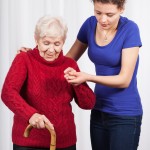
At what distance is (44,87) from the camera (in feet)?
5.97

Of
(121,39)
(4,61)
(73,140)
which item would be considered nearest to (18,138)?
(73,140)

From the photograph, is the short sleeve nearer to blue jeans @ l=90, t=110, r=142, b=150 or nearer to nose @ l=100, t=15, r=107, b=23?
nose @ l=100, t=15, r=107, b=23

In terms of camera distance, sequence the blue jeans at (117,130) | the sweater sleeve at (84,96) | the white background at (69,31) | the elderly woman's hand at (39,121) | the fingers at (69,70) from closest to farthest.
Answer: the elderly woman's hand at (39,121)
the fingers at (69,70)
the sweater sleeve at (84,96)
the blue jeans at (117,130)
the white background at (69,31)

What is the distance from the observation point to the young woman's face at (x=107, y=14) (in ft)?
6.25

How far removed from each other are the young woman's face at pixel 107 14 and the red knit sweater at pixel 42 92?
25cm

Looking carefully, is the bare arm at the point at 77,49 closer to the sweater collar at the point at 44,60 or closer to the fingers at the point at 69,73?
the sweater collar at the point at 44,60

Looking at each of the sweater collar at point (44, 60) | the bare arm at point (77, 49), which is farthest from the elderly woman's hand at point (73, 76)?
the bare arm at point (77, 49)

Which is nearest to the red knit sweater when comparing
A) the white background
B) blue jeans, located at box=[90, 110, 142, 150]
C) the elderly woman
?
the elderly woman

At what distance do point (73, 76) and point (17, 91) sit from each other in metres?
0.24

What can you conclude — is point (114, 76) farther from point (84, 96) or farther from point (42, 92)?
point (42, 92)

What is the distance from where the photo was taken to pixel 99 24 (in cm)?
204

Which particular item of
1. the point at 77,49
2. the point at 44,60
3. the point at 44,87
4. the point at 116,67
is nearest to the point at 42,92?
the point at 44,87

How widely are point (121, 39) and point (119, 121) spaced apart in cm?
38

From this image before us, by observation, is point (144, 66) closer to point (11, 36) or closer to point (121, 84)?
point (11, 36)
